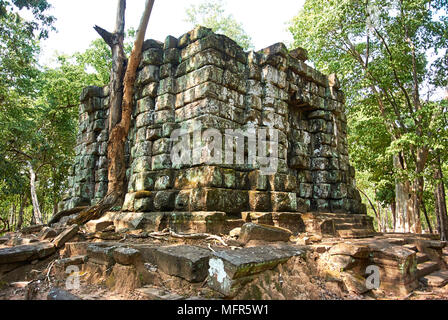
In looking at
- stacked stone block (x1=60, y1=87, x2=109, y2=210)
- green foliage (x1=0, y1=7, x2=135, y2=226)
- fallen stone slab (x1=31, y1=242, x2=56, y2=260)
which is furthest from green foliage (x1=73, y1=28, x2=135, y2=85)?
fallen stone slab (x1=31, y1=242, x2=56, y2=260)

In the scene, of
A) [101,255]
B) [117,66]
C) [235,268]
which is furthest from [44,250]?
[117,66]

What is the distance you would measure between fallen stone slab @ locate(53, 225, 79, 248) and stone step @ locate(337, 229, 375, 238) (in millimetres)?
5084

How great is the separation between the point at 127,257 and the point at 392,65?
12.3 meters

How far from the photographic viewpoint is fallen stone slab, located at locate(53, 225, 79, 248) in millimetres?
4594

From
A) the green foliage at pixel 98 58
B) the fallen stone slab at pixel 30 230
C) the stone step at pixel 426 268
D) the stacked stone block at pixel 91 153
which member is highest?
the green foliage at pixel 98 58

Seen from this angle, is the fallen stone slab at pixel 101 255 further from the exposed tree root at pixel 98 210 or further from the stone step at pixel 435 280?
the stone step at pixel 435 280

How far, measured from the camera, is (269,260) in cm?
344

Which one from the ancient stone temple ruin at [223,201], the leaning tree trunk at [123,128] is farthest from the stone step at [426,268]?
the leaning tree trunk at [123,128]

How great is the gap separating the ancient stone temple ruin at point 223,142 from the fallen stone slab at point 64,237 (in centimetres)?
116

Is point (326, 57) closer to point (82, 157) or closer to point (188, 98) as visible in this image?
point (188, 98)

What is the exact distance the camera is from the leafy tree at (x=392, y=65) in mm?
11414

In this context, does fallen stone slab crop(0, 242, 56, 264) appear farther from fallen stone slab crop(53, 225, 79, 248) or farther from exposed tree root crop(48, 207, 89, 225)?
exposed tree root crop(48, 207, 89, 225)

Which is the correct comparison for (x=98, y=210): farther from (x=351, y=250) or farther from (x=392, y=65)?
(x=392, y=65)
